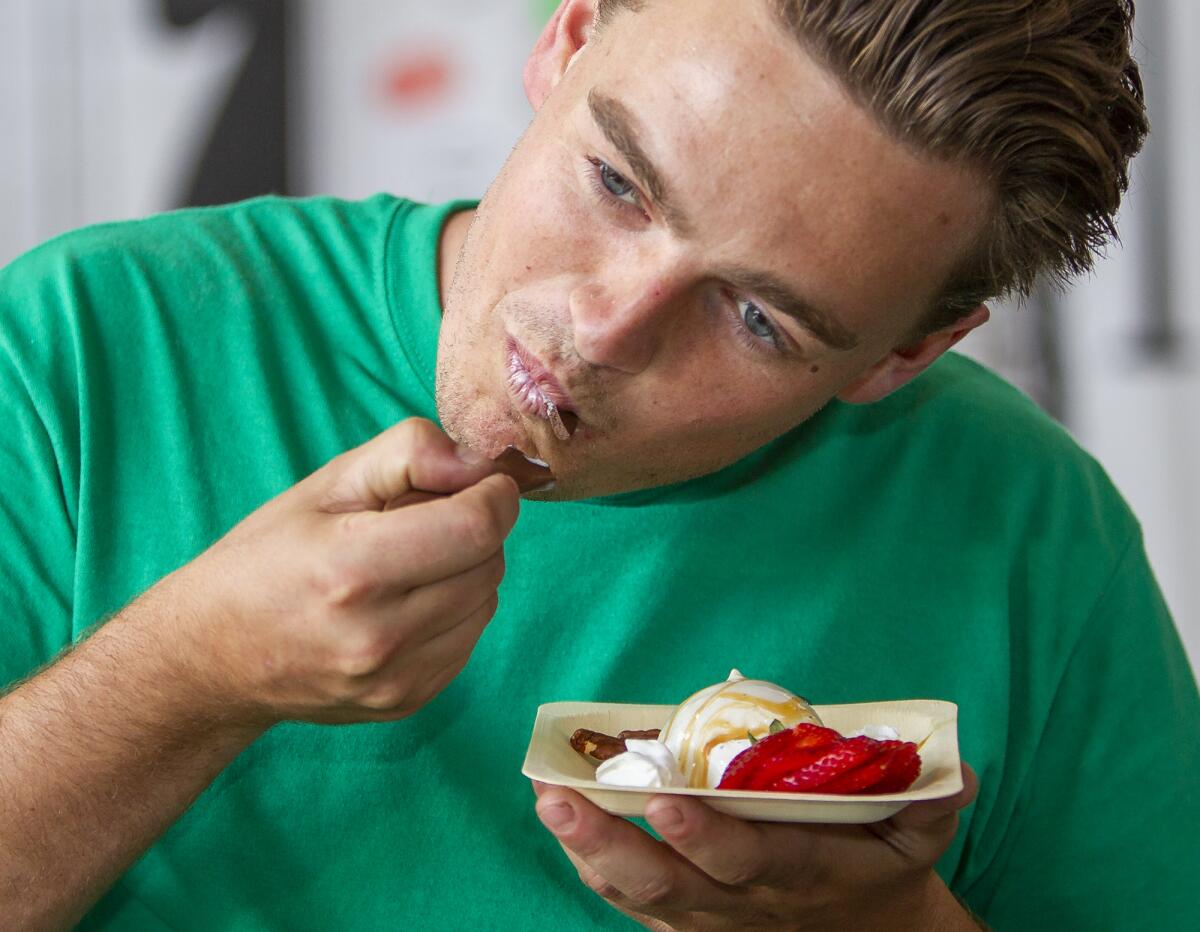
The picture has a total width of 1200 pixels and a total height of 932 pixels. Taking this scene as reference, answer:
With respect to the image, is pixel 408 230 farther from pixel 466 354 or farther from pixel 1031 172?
pixel 1031 172

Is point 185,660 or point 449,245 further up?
point 449,245

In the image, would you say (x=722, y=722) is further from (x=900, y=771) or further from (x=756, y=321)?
(x=756, y=321)

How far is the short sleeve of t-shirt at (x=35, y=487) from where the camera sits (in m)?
1.14

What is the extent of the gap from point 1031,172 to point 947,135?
14cm

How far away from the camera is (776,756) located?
882 mm

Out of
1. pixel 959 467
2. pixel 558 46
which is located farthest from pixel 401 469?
pixel 959 467

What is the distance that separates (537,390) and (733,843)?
1.36 feet

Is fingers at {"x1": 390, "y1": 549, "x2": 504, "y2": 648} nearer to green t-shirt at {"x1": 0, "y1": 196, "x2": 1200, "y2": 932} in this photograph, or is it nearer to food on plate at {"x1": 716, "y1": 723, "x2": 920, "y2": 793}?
food on plate at {"x1": 716, "y1": 723, "x2": 920, "y2": 793}

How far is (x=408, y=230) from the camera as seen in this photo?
1.36 m

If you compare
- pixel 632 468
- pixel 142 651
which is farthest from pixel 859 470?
pixel 142 651

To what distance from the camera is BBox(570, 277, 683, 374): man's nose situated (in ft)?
3.38

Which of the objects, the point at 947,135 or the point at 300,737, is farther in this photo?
the point at 300,737

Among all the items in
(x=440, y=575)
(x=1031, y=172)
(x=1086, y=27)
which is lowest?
(x=440, y=575)

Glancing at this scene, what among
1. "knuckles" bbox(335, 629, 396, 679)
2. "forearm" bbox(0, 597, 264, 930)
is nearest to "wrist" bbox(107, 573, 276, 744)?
"forearm" bbox(0, 597, 264, 930)
